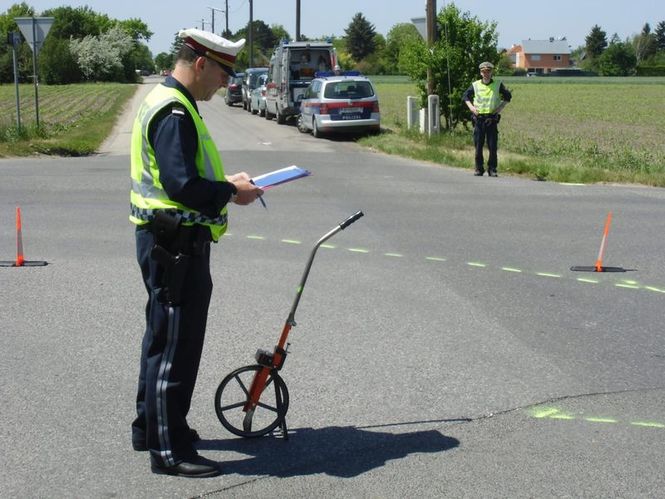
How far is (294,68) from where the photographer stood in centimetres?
3384

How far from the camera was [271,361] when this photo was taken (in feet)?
15.9

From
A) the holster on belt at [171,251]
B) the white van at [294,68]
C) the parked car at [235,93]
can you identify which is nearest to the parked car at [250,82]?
the parked car at [235,93]

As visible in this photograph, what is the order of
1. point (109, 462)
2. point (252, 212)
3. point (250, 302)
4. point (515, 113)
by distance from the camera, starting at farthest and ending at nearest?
point (515, 113), point (252, 212), point (250, 302), point (109, 462)

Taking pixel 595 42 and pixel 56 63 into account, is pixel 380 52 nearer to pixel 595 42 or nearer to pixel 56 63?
pixel 595 42

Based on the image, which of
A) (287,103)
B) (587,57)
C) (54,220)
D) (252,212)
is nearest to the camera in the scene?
(54,220)

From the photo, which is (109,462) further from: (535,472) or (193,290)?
(535,472)

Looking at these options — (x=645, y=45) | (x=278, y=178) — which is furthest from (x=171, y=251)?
(x=645, y=45)

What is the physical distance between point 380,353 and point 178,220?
260 cm

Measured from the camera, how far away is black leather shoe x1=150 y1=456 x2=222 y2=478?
4.45m

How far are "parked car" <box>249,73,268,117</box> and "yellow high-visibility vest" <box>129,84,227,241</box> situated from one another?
35.1m

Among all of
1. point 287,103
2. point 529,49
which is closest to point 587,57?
point 529,49

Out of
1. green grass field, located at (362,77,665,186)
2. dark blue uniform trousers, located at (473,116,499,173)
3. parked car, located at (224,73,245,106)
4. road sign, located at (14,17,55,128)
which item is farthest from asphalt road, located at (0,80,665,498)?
parked car, located at (224,73,245,106)

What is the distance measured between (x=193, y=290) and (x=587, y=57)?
7471 inches

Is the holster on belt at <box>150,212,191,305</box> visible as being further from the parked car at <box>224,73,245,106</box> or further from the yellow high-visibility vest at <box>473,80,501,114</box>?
the parked car at <box>224,73,245,106</box>
